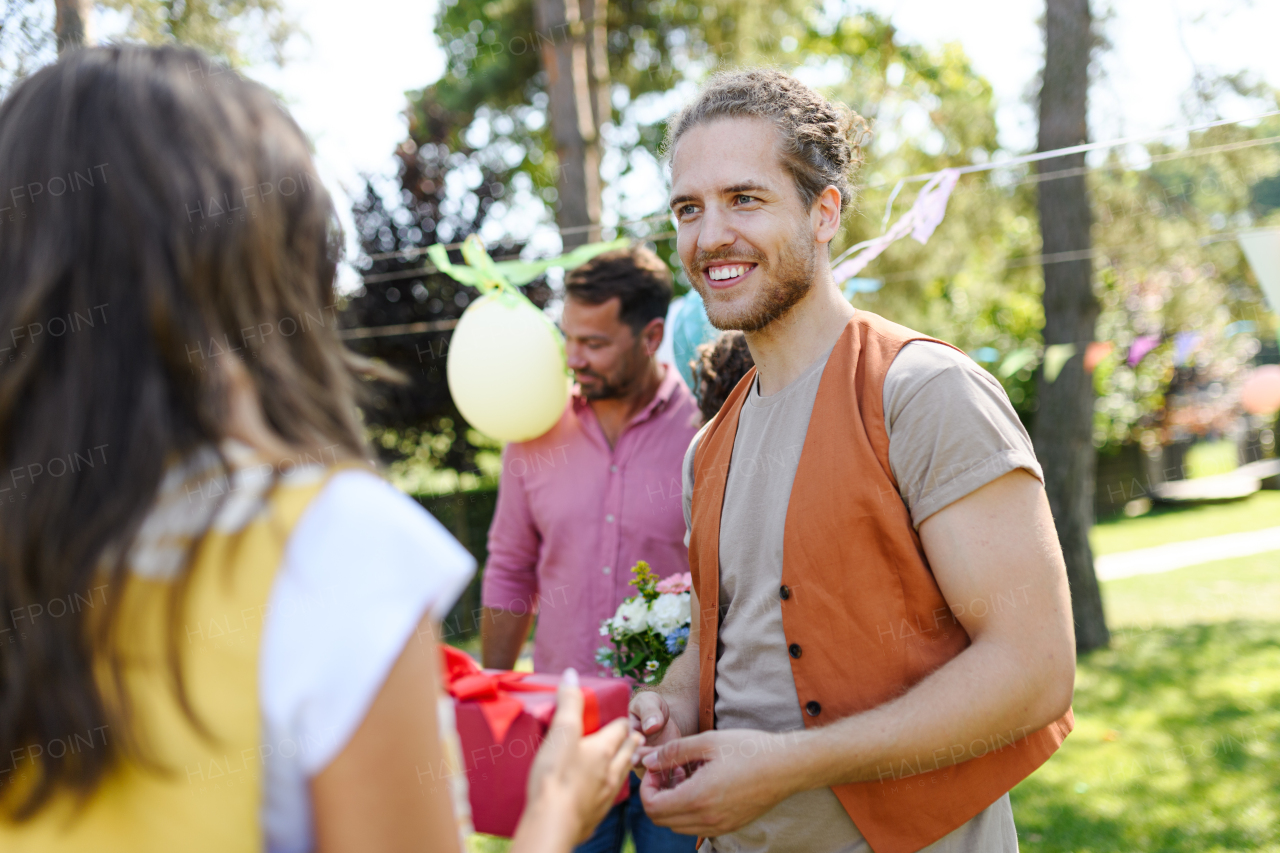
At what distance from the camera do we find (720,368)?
2680mm

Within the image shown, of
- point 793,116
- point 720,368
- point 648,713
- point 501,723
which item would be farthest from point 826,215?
point 501,723

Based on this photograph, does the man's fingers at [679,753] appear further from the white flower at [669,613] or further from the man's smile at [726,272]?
the man's smile at [726,272]

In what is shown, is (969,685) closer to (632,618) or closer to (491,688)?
(491,688)

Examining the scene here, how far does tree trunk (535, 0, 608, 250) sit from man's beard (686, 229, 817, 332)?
6512 mm

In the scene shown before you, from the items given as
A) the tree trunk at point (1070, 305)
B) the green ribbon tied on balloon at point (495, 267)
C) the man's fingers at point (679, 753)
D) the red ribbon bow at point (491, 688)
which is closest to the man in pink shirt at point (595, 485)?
the green ribbon tied on balloon at point (495, 267)

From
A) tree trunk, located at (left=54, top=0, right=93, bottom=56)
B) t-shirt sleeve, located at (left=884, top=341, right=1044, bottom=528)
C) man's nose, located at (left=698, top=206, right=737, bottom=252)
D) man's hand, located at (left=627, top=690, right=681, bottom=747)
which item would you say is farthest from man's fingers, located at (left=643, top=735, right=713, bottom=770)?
tree trunk, located at (left=54, top=0, right=93, bottom=56)

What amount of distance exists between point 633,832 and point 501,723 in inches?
56.5

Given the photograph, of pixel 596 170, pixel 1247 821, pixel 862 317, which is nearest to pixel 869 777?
pixel 862 317

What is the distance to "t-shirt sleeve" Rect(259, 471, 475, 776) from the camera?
767 mm

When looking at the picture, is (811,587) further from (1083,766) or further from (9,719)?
(1083,766)

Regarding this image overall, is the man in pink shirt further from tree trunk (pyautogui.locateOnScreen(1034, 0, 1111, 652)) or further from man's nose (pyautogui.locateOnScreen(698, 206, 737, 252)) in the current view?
tree trunk (pyautogui.locateOnScreen(1034, 0, 1111, 652))

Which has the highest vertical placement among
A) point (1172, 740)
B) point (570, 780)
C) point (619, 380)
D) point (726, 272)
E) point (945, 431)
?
point (726, 272)

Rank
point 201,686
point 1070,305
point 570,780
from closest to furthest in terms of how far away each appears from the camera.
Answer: point 201,686, point 570,780, point 1070,305

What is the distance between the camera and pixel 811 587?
61.7 inches
